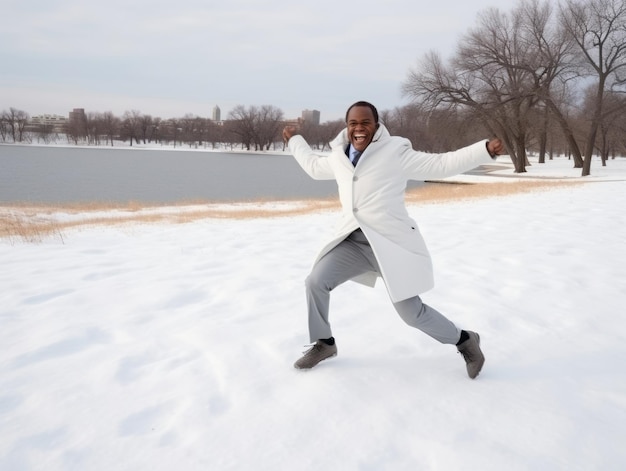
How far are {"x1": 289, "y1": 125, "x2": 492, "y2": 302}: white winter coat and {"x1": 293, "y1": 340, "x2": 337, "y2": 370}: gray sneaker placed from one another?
0.63 meters

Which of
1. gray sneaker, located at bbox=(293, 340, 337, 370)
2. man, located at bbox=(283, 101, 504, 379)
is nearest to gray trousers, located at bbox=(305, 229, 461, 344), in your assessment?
man, located at bbox=(283, 101, 504, 379)

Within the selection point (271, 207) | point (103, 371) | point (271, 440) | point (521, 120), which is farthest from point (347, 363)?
point (521, 120)

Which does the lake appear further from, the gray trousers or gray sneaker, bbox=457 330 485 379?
gray sneaker, bbox=457 330 485 379

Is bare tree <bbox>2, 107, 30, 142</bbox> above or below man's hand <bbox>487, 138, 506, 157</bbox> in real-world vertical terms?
above

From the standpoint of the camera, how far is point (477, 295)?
4832 mm

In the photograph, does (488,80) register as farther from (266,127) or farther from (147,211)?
(266,127)

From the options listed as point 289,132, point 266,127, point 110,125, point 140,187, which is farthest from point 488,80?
point 110,125

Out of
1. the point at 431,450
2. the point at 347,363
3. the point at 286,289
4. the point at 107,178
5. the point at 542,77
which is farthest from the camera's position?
the point at 542,77

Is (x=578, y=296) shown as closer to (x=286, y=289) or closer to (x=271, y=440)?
(x=286, y=289)

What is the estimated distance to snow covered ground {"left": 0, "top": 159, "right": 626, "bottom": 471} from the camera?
7.82 feet

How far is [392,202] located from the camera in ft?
9.86

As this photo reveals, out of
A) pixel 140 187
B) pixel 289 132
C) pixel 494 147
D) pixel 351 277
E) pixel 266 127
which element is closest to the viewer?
pixel 494 147

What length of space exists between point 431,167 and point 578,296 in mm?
2825

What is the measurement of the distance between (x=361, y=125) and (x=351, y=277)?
3.28ft
